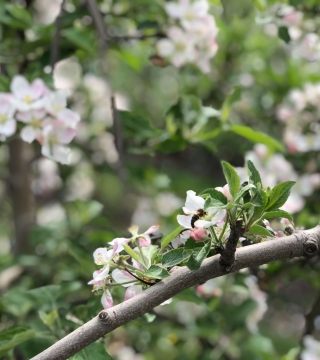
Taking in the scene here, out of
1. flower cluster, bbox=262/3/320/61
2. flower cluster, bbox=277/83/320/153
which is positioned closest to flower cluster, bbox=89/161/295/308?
flower cluster, bbox=262/3/320/61

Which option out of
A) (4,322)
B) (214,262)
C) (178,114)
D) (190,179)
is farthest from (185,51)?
(190,179)

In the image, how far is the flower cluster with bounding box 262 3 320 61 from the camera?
120 cm

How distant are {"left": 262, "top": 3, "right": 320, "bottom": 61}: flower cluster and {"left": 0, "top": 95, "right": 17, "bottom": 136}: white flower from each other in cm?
57

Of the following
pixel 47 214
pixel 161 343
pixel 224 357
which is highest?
pixel 224 357

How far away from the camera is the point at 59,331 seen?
812mm

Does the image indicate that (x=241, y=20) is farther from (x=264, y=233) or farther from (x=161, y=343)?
(x=264, y=233)

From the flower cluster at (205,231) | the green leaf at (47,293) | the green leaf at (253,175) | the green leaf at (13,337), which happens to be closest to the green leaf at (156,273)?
the flower cluster at (205,231)

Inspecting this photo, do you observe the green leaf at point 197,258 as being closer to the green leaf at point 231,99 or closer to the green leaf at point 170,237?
the green leaf at point 170,237

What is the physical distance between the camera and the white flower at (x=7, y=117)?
93 centimetres

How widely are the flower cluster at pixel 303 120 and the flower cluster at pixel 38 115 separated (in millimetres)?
684

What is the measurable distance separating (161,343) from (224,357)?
9.0 inches

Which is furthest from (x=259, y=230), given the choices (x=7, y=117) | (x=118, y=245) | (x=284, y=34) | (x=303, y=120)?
(x=303, y=120)

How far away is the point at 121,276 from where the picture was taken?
0.59 meters

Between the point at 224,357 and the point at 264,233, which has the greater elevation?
the point at 264,233
